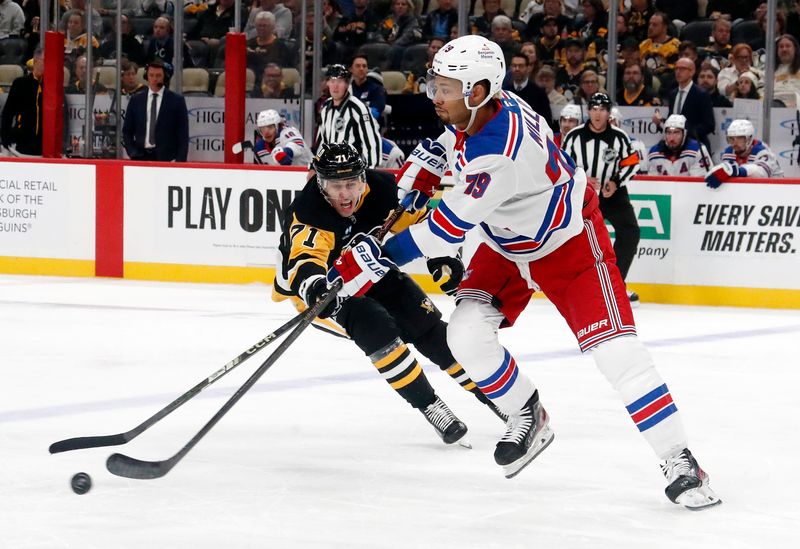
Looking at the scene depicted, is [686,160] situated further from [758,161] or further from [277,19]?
[277,19]

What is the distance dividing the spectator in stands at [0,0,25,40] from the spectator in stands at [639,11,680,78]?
18.2ft

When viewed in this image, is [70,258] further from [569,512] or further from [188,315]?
[569,512]

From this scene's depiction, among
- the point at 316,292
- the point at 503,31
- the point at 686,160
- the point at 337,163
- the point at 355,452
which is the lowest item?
the point at 355,452

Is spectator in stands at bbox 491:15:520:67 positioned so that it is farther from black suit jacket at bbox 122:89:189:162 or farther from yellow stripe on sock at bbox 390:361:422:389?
yellow stripe on sock at bbox 390:361:422:389

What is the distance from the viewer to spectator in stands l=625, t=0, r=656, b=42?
8.93 m

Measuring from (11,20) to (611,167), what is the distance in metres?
6.21

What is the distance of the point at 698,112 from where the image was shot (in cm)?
858

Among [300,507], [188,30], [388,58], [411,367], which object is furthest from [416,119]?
[300,507]

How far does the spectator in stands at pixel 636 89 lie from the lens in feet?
28.9

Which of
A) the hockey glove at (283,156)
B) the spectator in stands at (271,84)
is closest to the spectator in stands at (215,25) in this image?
the spectator in stands at (271,84)

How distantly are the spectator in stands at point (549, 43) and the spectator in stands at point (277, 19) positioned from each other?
1.78m

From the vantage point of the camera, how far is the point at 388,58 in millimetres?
10078

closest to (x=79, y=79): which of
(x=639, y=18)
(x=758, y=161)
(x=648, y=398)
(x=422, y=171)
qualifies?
(x=639, y=18)

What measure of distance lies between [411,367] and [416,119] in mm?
5476
